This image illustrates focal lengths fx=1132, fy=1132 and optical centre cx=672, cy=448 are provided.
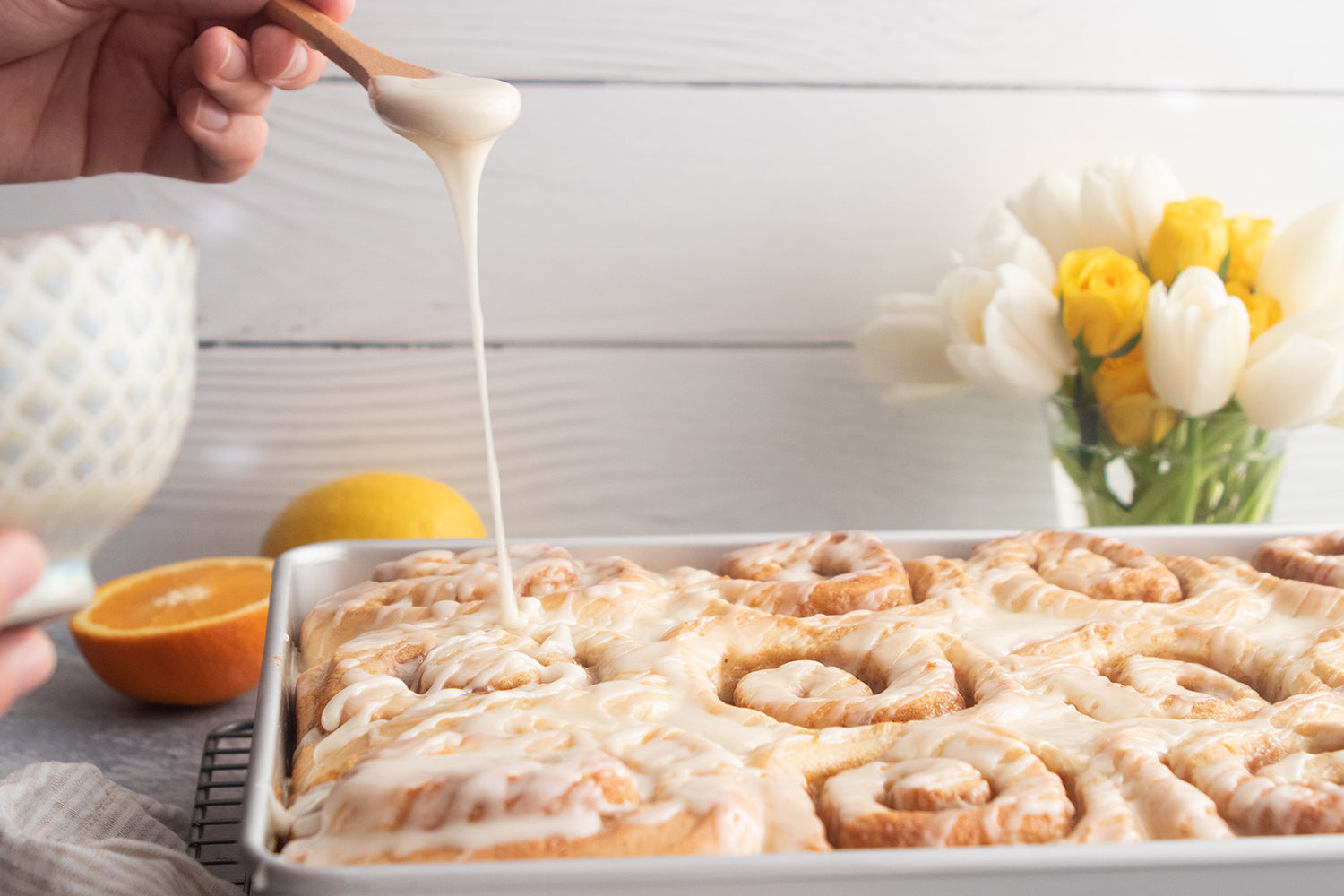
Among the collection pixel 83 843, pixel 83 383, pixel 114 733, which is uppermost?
pixel 83 383

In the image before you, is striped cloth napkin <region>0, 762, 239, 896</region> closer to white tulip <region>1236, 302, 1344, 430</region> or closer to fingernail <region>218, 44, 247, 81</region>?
fingernail <region>218, 44, 247, 81</region>

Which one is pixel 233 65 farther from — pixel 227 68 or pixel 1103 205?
pixel 1103 205

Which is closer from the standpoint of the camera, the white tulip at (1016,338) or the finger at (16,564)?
the finger at (16,564)

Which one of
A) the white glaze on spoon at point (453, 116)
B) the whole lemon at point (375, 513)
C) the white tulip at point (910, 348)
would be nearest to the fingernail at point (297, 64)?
the white glaze on spoon at point (453, 116)

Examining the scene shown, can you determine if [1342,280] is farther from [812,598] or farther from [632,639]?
[632,639]

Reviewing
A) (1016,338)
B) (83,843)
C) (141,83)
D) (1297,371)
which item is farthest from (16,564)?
(1297,371)

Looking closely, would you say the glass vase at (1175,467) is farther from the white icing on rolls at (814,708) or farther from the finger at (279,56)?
the finger at (279,56)
